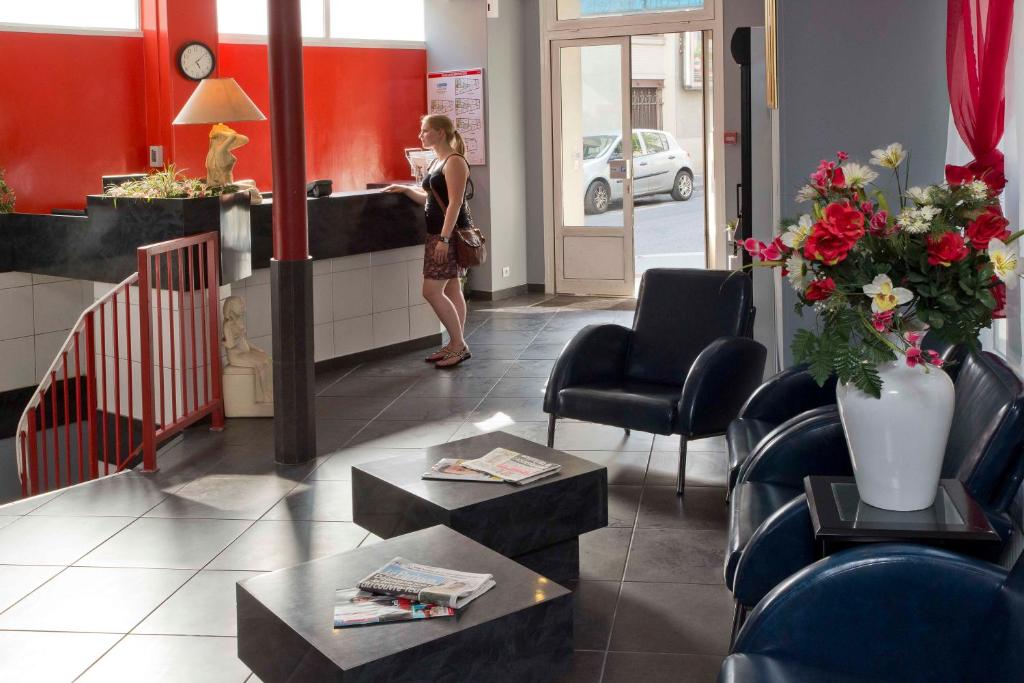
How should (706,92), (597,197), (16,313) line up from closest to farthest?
1. (16,313)
2. (706,92)
3. (597,197)

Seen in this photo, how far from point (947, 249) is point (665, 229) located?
11.7m

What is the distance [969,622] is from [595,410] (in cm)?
279

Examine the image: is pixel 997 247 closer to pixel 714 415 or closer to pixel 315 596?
pixel 315 596

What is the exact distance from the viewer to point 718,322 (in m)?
5.43

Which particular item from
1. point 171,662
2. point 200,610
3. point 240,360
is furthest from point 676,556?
point 240,360

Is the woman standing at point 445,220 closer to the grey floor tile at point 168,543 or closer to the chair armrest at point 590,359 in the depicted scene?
the chair armrest at point 590,359

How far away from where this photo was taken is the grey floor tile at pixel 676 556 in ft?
13.3

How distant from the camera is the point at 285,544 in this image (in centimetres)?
448

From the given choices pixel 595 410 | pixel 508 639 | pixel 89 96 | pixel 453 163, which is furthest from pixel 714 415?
pixel 89 96

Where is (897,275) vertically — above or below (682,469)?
above

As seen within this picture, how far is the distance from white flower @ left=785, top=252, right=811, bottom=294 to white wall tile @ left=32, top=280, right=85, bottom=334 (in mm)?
6085

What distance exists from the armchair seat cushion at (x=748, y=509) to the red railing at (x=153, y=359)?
2954 mm

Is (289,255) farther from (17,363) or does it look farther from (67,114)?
(67,114)

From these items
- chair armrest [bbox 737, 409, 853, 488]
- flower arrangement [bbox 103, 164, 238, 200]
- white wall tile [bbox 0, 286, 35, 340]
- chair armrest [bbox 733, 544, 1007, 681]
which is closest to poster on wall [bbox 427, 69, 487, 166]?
white wall tile [bbox 0, 286, 35, 340]
